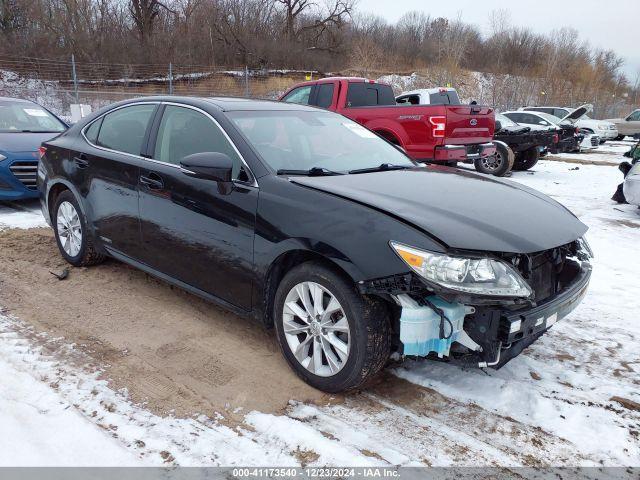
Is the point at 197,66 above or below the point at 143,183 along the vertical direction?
above

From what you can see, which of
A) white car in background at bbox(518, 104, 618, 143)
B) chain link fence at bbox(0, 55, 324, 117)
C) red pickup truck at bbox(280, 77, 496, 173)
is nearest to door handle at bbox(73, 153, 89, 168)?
red pickup truck at bbox(280, 77, 496, 173)

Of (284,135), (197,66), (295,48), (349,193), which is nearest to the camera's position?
(349,193)

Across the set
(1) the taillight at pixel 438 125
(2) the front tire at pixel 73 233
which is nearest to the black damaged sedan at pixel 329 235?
(2) the front tire at pixel 73 233

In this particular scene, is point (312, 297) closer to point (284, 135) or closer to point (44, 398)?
point (284, 135)

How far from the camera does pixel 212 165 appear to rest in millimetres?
2961

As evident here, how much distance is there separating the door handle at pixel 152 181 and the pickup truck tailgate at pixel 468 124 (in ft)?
21.5

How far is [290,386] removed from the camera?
287 cm

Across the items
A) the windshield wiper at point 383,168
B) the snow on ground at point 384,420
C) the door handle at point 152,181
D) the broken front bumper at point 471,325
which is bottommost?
the snow on ground at point 384,420

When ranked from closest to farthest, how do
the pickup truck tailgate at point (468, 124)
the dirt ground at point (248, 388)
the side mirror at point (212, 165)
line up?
the dirt ground at point (248, 388)
the side mirror at point (212, 165)
the pickup truck tailgate at point (468, 124)

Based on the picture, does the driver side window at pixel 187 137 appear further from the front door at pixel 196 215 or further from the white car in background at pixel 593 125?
the white car in background at pixel 593 125

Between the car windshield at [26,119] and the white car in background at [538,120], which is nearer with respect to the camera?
the car windshield at [26,119]

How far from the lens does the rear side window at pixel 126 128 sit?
12.8 ft

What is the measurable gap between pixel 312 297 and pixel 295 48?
35.7 m

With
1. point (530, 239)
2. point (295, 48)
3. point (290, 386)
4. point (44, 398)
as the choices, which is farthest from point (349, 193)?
point (295, 48)
